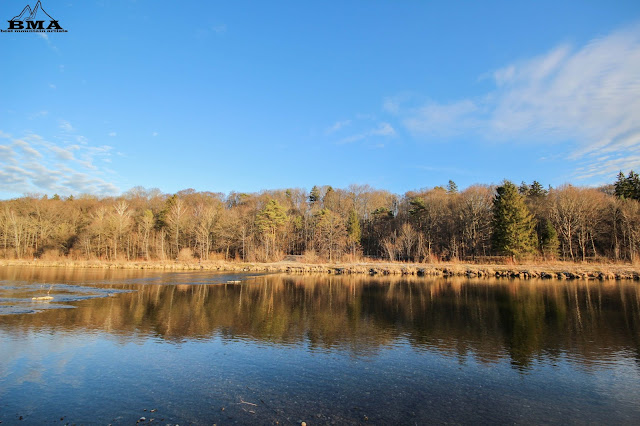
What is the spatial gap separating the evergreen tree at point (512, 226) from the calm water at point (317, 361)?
26.6 metres

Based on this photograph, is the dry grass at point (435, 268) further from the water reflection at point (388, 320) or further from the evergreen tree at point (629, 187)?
the evergreen tree at point (629, 187)

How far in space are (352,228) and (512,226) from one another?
2715cm

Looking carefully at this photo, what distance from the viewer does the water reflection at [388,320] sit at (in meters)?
13.1

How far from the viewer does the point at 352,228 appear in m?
65.1

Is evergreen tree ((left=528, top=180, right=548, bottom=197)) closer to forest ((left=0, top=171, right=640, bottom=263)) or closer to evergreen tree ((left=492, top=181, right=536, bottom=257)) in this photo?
forest ((left=0, top=171, right=640, bottom=263))

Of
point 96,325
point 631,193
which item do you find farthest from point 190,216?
point 631,193

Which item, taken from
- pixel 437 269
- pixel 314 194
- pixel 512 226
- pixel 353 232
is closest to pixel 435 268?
pixel 437 269

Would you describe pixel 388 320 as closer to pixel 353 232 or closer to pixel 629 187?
→ pixel 353 232

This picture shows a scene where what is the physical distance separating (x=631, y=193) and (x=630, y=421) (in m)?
62.9

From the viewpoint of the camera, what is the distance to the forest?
164 feet

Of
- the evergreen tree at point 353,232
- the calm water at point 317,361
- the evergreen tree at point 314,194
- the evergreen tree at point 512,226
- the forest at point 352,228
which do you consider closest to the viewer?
the calm water at point 317,361

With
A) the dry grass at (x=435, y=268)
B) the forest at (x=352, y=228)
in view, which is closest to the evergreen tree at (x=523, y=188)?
the forest at (x=352, y=228)

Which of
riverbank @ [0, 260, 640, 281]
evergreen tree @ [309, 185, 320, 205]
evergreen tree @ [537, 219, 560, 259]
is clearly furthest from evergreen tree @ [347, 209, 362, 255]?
evergreen tree @ [537, 219, 560, 259]

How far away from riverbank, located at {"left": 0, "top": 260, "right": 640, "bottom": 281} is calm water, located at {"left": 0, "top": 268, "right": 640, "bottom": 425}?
17.2 metres
